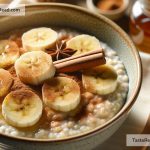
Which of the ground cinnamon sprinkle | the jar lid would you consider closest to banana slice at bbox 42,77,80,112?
the jar lid

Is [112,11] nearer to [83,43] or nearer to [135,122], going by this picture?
[83,43]

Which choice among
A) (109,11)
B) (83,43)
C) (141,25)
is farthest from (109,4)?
(83,43)

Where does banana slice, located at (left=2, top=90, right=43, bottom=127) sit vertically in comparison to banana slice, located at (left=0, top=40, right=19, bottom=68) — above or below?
below

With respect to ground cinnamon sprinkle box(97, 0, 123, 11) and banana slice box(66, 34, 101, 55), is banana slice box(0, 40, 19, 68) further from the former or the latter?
ground cinnamon sprinkle box(97, 0, 123, 11)

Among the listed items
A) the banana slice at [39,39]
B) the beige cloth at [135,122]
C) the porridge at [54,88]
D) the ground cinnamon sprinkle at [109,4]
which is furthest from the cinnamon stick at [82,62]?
the ground cinnamon sprinkle at [109,4]

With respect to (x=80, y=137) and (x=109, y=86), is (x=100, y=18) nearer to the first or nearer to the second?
(x=109, y=86)
